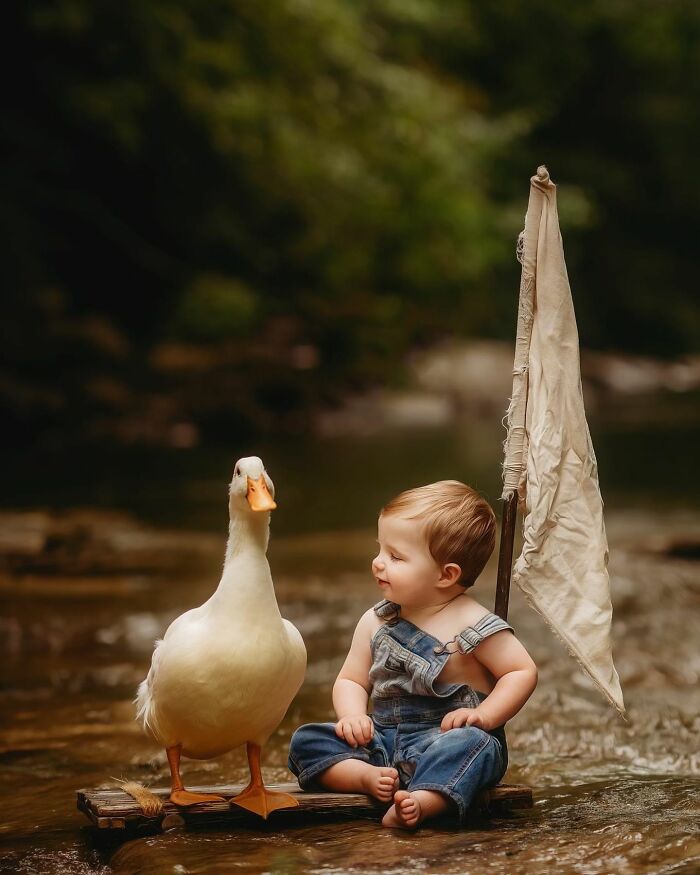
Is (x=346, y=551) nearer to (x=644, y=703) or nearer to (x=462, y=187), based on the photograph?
(x=644, y=703)

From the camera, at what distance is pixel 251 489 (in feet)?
9.84

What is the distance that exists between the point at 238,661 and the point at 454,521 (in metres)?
0.62

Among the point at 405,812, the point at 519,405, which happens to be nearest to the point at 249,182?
the point at 519,405

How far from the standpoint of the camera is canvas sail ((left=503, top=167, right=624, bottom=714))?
314 cm

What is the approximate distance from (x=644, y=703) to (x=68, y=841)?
2.27 metres

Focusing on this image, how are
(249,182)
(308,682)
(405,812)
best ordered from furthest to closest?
(249,182), (308,682), (405,812)

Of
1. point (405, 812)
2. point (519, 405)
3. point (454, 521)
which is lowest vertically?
point (405, 812)

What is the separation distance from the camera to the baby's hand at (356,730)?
10.0 feet

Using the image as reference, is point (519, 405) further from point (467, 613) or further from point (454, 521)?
point (467, 613)

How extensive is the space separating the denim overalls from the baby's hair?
16 centimetres

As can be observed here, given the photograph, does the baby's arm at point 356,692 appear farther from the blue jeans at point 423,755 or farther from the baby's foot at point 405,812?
the baby's foot at point 405,812

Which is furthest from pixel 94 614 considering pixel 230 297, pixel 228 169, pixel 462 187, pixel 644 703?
pixel 462 187

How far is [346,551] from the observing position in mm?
8039

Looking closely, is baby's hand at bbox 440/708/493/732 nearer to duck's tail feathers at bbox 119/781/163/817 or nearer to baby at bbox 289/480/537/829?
baby at bbox 289/480/537/829
